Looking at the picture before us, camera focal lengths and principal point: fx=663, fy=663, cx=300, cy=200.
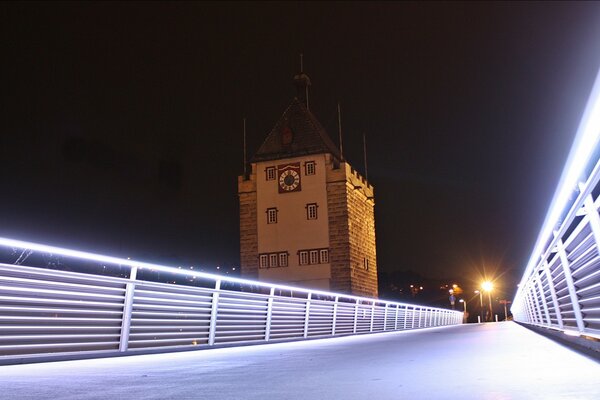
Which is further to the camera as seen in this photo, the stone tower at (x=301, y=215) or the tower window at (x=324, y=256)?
the tower window at (x=324, y=256)

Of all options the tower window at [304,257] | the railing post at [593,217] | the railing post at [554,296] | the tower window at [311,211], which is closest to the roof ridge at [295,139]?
the tower window at [311,211]

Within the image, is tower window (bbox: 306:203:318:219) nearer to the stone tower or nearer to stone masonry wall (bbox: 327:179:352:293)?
the stone tower

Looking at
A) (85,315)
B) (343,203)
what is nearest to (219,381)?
(85,315)

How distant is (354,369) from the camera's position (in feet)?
17.6

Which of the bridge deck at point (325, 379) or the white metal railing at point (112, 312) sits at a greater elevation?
the white metal railing at point (112, 312)

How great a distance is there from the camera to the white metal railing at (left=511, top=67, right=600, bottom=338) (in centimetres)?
441

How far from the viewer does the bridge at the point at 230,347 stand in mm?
3936

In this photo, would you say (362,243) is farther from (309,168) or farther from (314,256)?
(309,168)

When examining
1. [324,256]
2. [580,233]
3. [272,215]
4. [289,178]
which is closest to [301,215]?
[272,215]

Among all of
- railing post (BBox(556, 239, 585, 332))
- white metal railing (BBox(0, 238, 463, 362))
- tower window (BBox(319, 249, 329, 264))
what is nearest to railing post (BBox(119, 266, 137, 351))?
white metal railing (BBox(0, 238, 463, 362))

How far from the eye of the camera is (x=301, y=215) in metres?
57.8

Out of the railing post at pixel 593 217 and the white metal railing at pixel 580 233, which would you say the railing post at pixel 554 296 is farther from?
the railing post at pixel 593 217

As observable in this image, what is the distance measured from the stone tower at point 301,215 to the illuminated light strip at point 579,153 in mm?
50374

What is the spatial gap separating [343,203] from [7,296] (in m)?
51.9
